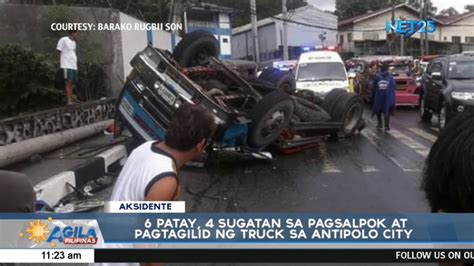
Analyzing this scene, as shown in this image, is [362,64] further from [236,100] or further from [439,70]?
[236,100]

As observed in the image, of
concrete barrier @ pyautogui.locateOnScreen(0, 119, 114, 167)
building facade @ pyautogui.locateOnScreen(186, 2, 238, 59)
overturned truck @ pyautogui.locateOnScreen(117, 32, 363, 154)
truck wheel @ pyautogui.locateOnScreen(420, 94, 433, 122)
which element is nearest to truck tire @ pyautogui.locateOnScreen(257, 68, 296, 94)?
overturned truck @ pyautogui.locateOnScreen(117, 32, 363, 154)

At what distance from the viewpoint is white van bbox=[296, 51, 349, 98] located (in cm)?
1557

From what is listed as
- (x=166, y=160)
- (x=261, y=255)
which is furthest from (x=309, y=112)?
(x=261, y=255)

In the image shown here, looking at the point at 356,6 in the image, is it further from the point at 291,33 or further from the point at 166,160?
the point at 166,160

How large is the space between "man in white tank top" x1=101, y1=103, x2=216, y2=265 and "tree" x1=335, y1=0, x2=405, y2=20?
7894 centimetres

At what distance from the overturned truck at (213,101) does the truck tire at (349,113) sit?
48 cm

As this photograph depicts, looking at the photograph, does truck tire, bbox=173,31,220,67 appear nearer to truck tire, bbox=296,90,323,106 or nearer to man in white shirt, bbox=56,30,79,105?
man in white shirt, bbox=56,30,79,105

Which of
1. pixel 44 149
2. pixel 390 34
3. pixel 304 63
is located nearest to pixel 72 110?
pixel 44 149

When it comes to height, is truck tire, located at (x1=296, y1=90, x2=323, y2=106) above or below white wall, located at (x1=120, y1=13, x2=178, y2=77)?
below

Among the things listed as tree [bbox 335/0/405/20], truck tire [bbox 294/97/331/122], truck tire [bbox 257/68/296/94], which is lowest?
truck tire [bbox 294/97/331/122]

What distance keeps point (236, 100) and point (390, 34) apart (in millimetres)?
48798

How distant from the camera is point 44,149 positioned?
920 centimetres

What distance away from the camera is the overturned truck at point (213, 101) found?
26.7ft

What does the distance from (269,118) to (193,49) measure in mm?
2064
